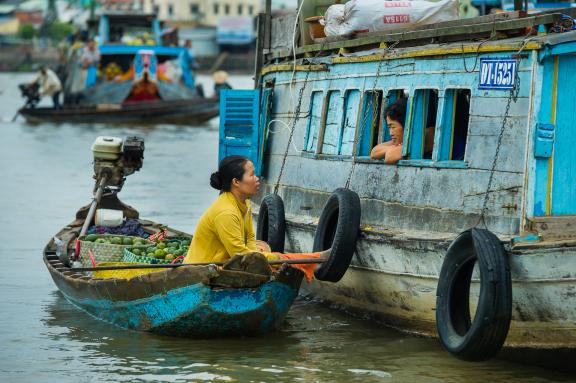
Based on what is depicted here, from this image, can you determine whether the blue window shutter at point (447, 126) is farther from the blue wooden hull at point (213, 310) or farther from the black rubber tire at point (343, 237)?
the blue wooden hull at point (213, 310)

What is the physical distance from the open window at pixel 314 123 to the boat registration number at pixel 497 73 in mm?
2604

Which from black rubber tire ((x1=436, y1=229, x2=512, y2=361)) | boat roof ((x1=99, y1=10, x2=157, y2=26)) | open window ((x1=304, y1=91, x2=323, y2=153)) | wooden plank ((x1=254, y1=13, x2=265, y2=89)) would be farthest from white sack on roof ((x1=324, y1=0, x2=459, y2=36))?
boat roof ((x1=99, y1=10, x2=157, y2=26))

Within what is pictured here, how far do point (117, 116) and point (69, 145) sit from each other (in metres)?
4.58

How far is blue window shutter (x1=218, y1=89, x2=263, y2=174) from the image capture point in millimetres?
11938

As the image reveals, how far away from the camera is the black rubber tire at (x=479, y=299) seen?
23.5 ft

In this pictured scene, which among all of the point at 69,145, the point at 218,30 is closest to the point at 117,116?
the point at 69,145

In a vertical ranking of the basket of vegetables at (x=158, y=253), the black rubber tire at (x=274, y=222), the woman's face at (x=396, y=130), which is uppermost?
the woman's face at (x=396, y=130)

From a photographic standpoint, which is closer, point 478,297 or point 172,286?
point 478,297

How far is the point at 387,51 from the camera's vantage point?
→ 9258 mm

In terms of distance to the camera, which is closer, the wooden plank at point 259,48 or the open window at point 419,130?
the open window at point 419,130

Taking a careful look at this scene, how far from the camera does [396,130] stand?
29.4ft

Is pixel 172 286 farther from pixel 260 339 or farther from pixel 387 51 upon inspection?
pixel 387 51

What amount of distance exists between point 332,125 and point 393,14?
105 centimetres

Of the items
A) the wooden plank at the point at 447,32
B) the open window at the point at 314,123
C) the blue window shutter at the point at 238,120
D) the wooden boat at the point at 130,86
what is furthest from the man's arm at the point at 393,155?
the wooden boat at the point at 130,86
